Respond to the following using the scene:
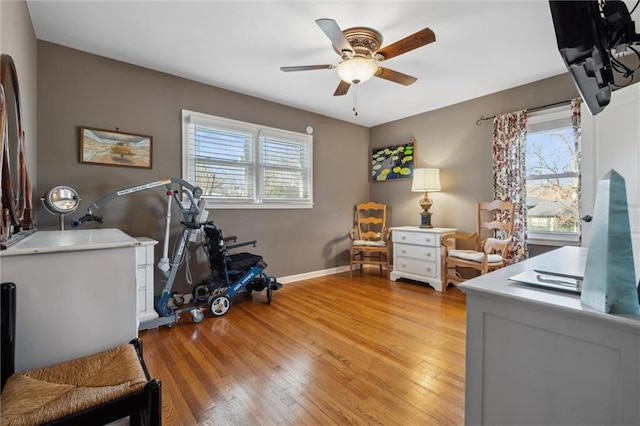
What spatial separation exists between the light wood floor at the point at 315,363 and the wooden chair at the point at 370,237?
114cm

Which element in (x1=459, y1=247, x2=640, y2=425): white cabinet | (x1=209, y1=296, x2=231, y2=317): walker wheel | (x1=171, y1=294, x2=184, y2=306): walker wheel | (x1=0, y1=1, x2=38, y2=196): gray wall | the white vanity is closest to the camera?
(x1=459, y1=247, x2=640, y2=425): white cabinet

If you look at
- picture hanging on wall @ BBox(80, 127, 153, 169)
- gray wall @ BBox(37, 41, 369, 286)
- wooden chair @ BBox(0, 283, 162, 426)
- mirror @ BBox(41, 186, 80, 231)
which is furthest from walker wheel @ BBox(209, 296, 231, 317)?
wooden chair @ BBox(0, 283, 162, 426)

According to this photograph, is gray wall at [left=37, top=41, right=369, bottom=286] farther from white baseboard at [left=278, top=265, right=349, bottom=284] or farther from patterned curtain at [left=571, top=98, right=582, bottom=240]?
patterned curtain at [left=571, top=98, right=582, bottom=240]

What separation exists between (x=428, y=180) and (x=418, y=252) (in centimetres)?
102

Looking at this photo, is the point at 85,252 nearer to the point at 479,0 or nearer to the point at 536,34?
the point at 479,0

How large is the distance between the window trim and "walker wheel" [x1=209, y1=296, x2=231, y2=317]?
3.47 metres

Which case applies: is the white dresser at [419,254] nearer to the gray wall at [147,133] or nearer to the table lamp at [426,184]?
the table lamp at [426,184]

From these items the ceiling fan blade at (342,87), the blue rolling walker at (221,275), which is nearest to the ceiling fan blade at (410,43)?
the ceiling fan blade at (342,87)

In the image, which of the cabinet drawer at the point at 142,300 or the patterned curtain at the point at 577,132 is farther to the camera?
the patterned curtain at the point at 577,132

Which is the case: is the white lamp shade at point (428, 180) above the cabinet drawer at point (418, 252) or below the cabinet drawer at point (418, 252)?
above

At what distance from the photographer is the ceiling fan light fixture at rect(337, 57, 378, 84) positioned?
2170 millimetres

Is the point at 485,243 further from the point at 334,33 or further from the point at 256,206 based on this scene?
the point at 256,206

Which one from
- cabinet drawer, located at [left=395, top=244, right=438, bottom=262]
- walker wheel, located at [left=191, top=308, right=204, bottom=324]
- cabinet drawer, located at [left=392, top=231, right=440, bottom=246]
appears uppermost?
cabinet drawer, located at [left=392, top=231, right=440, bottom=246]

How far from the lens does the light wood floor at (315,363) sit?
4.77 feet
